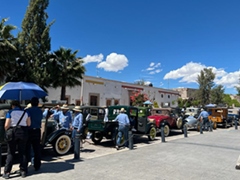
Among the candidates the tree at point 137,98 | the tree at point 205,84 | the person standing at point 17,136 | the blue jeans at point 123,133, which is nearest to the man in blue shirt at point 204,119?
the blue jeans at point 123,133

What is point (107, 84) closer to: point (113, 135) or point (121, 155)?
point (113, 135)

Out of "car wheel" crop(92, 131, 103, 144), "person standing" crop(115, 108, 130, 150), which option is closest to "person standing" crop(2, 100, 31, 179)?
"person standing" crop(115, 108, 130, 150)

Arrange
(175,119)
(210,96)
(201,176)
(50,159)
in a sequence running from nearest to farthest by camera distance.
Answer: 1. (201,176)
2. (50,159)
3. (175,119)
4. (210,96)

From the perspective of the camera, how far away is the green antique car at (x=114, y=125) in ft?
34.2

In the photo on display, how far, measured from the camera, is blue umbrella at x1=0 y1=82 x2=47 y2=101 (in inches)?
313

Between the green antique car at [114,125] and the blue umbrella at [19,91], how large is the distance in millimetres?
2744

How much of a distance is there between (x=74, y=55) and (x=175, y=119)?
13.7 m

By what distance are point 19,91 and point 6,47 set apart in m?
11.6

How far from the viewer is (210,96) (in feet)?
158

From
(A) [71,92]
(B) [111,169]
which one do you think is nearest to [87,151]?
(B) [111,169]

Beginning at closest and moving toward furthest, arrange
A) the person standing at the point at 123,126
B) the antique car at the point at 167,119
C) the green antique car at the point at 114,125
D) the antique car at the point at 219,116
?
1. the person standing at the point at 123,126
2. the green antique car at the point at 114,125
3. the antique car at the point at 167,119
4. the antique car at the point at 219,116

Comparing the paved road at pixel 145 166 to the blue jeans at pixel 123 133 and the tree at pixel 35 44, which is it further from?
the tree at pixel 35 44

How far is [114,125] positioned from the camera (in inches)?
419

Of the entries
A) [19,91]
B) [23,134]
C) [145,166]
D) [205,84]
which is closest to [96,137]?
[19,91]
